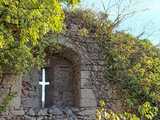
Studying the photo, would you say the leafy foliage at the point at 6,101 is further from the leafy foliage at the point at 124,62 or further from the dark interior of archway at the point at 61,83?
the leafy foliage at the point at 124,62

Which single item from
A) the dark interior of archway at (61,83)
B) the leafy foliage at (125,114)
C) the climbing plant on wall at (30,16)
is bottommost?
the leafy foliage at (125,114)

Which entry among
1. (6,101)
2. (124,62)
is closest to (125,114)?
(6,101)

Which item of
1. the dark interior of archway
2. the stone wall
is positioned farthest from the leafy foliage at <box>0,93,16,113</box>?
the dark interior of archway

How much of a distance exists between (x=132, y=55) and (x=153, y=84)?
2.40ft

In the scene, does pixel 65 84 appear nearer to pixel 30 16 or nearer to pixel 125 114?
pixel 125 114

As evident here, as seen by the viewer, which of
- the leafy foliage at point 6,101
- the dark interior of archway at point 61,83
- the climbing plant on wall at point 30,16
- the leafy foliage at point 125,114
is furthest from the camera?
the dark interior of archway at point 61,83

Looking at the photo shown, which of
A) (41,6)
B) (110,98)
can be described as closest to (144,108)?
(110,98)

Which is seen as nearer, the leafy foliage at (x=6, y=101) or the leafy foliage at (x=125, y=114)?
the leafy foliage at (x=125, y=114)

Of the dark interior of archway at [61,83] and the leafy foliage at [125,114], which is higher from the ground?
the dark interior of archway at [61,83]

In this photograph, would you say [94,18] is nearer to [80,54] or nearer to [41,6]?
[80,54]

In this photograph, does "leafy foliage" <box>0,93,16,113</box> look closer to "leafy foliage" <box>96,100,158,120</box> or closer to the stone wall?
the stone wall

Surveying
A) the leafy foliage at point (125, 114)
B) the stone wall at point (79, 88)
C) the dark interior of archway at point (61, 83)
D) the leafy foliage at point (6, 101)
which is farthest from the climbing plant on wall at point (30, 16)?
the dark interior of archway at point (61, 83)

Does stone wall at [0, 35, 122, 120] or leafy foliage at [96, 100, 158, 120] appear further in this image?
stone wall at [0, 35, 122, 120]

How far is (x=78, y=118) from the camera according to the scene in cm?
877
